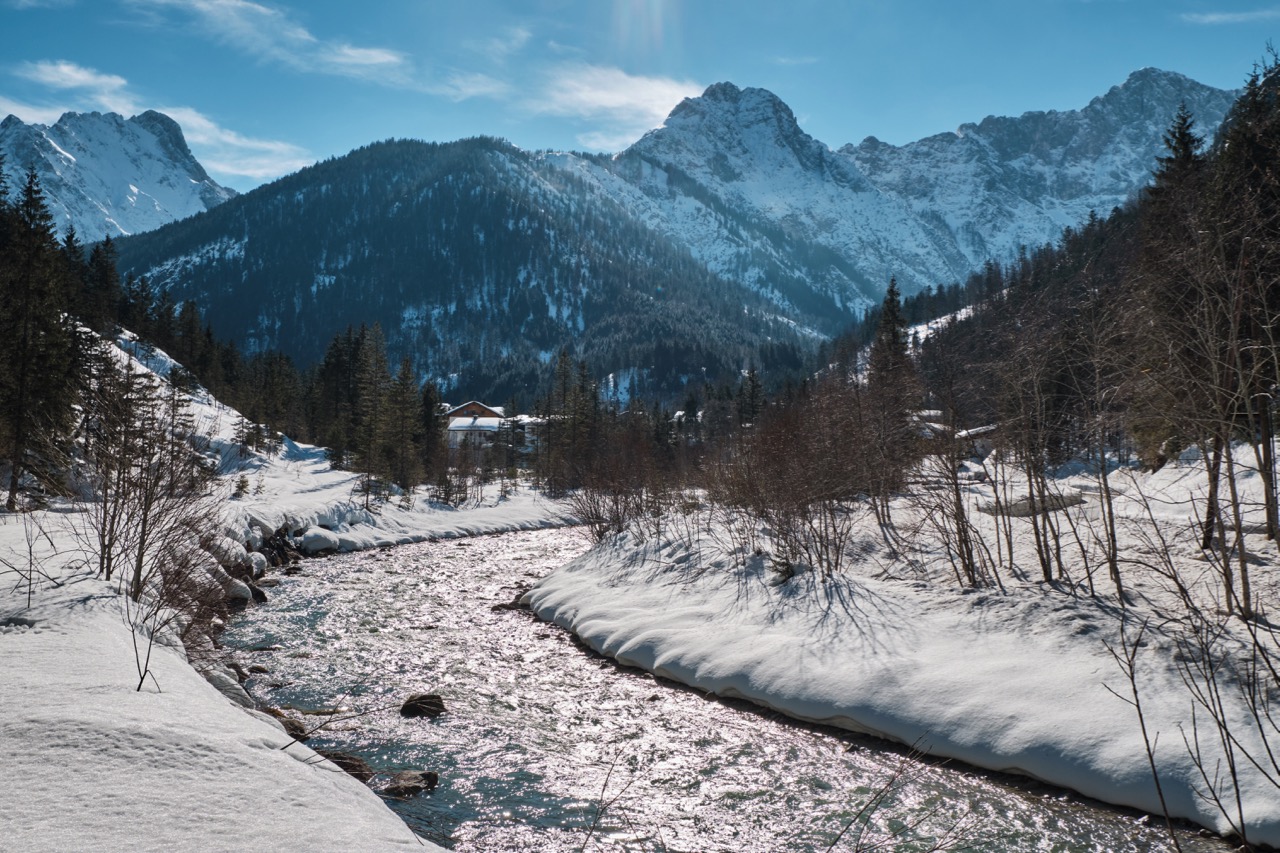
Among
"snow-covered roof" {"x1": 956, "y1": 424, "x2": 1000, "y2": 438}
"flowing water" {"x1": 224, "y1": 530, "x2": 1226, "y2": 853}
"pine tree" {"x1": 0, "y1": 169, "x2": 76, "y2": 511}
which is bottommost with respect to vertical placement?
"flowing water" {"x1": 224, "y1": 530, "x2": 1226, "y2": 853}

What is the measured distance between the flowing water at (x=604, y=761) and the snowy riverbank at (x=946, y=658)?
1.41 feet

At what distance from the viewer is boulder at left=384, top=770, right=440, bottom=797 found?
8784mm

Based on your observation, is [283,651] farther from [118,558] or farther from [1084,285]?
[1084,285]

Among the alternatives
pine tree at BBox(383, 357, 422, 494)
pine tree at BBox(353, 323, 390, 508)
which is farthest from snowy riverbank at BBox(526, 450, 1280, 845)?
pine tree at BBox(383, 357, 422, 494)

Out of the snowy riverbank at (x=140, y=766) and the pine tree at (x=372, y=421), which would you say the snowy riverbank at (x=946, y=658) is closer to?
the snowy riverbank at (x=140, y=766)

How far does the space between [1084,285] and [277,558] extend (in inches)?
1058

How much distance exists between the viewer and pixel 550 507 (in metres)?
54.3

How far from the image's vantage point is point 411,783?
8.94m

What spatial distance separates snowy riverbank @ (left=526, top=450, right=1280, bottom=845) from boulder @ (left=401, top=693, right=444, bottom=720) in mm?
4392

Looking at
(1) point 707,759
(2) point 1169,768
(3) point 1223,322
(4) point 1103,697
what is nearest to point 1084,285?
(3) point 1223,322

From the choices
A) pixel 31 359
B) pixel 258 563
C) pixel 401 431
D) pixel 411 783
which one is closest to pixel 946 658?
pixel 411 783

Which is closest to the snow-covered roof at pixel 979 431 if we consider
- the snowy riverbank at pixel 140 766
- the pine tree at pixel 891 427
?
the pine tree at pixel 891 427

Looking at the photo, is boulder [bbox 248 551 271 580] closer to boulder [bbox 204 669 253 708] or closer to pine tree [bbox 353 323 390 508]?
boulder [bbox 204 669 253 708]

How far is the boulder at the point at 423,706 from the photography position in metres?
11.5
